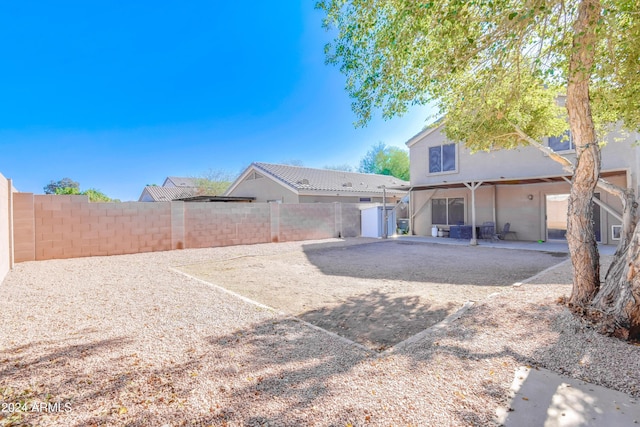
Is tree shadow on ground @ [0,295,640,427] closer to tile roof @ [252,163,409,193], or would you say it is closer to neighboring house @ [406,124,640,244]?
neighboring house @ [406,124,640,244]

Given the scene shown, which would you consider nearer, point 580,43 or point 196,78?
point 580,43

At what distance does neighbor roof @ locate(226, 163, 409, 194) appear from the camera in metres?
19.2

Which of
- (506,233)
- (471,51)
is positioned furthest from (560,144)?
(471,51)

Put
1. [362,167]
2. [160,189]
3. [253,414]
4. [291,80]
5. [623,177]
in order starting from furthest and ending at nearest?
1. [362,167]
2. [160,189]
3. [291,80]
4. [623,177]
5. [253,414]

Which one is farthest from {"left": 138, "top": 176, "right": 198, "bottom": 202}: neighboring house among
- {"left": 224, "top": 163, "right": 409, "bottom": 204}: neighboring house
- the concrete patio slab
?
the concrete patio slab

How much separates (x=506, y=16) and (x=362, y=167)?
42.3m

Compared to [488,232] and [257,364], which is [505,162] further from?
[257,364]

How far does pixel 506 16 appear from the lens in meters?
4.12

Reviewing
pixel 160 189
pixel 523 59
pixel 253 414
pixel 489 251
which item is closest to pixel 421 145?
pixel 489 251

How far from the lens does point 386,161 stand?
41625 mm

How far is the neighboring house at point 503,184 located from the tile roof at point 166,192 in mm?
20972

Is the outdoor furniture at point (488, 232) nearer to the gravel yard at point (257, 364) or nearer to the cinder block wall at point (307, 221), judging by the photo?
the cinder block wall at point (307, 221)

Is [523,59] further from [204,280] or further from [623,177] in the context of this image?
[623,177]

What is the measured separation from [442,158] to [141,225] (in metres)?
13.5
